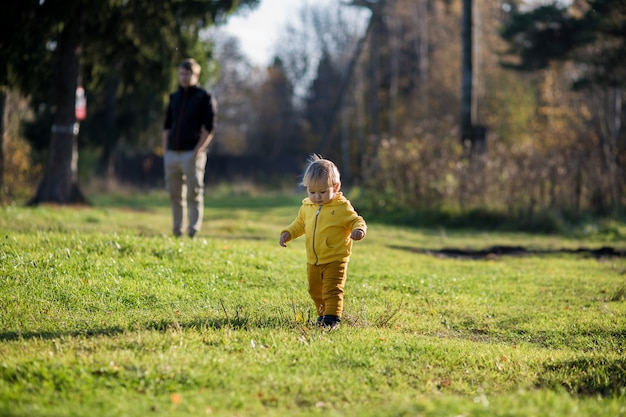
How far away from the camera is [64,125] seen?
1667 cm

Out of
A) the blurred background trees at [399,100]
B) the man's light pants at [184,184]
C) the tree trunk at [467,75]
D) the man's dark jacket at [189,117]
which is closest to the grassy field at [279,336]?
the man's light pants at [184,184]

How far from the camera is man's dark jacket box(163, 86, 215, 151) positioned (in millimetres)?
10094

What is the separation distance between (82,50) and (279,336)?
14078mm

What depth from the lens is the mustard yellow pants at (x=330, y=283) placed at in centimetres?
588

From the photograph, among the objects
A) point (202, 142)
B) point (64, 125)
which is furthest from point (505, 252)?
point (64, 125)

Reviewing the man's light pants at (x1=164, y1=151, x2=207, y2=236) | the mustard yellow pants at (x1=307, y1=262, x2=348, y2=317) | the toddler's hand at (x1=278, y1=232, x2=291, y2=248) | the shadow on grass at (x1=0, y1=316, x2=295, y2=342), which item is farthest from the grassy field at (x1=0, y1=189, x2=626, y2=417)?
the man's light pants at (x1=164, y1=151, x2=207, y2=236)

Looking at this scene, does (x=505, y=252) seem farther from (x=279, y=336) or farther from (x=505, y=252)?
(x=279, y=336)

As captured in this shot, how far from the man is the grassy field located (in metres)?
1.40

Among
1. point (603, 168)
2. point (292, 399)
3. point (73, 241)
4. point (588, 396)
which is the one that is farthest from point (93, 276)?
point (603, 168)

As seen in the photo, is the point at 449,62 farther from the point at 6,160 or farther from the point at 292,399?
the point at 292,399

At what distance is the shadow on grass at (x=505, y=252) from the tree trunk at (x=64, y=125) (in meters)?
8.51

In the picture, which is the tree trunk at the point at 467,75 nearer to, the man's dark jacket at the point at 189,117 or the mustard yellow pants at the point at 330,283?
the man's dark jacket at the point at 189,117

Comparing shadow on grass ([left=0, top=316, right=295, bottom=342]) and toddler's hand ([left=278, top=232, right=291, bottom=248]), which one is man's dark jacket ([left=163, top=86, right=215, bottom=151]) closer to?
toddler's hand ([left=278, top=232, right=291, bottom=248])

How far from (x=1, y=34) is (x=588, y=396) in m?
14.0
